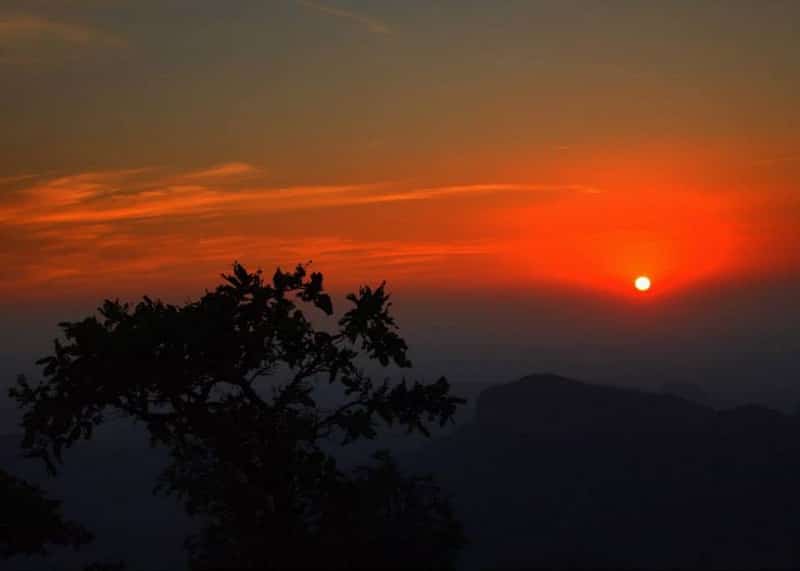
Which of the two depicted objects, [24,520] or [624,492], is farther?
[624,492]

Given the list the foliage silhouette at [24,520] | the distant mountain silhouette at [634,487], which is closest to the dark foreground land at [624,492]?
the distant mountain silhouette at [634,487]

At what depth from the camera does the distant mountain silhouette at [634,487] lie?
124188mm

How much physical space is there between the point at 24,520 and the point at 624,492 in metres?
134

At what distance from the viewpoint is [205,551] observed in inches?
820

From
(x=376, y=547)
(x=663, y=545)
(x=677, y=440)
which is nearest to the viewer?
(x=376, y=547)

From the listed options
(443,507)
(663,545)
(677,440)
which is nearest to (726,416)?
(677,440)

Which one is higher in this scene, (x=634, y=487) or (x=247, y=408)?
(x=247, y=408)

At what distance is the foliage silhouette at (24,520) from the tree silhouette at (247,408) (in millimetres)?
12037

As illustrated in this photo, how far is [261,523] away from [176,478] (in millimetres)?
3532

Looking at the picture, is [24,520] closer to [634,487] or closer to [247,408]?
[247,408]

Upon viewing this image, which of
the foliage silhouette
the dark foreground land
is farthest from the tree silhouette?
the dark foreground land

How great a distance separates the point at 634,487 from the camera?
152 meters

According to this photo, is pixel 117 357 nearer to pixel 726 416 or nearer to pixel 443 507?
pixel 443 507

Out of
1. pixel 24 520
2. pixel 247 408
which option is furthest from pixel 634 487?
pixel 247 408
